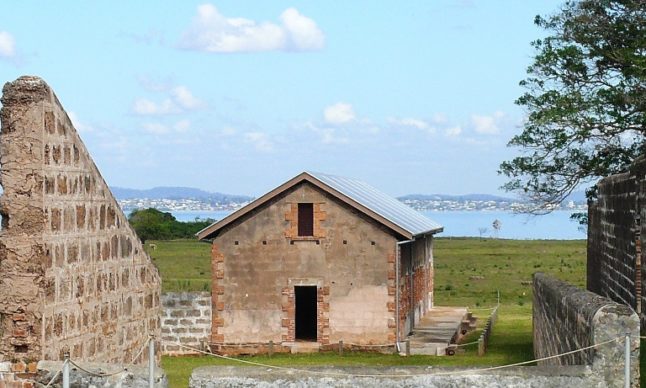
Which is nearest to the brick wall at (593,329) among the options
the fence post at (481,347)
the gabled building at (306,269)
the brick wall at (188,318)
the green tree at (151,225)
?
the fence post at (481,347)

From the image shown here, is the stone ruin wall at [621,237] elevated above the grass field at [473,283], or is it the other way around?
the stone ruin wall at [621,237]

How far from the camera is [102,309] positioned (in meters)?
13.4

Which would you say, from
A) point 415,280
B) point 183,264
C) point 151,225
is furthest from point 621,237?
point 151,225

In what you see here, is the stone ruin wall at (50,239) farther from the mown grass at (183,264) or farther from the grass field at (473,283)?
the mown grass at (183,264)

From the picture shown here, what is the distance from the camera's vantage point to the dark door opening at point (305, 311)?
33.2 meters

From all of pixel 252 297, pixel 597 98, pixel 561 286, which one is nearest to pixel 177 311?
pixel 252 297

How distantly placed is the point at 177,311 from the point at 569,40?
1210 cm

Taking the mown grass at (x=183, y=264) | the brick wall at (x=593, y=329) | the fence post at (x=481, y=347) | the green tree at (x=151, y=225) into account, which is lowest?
the fence post at (x=481, y=347)

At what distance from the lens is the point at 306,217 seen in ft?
99.3

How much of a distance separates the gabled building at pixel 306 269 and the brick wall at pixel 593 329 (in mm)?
13226

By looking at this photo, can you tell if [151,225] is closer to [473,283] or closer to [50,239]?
[473,283]

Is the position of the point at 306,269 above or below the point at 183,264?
above

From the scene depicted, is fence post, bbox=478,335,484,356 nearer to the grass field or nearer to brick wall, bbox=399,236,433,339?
the grass field

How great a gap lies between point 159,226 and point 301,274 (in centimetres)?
6751
